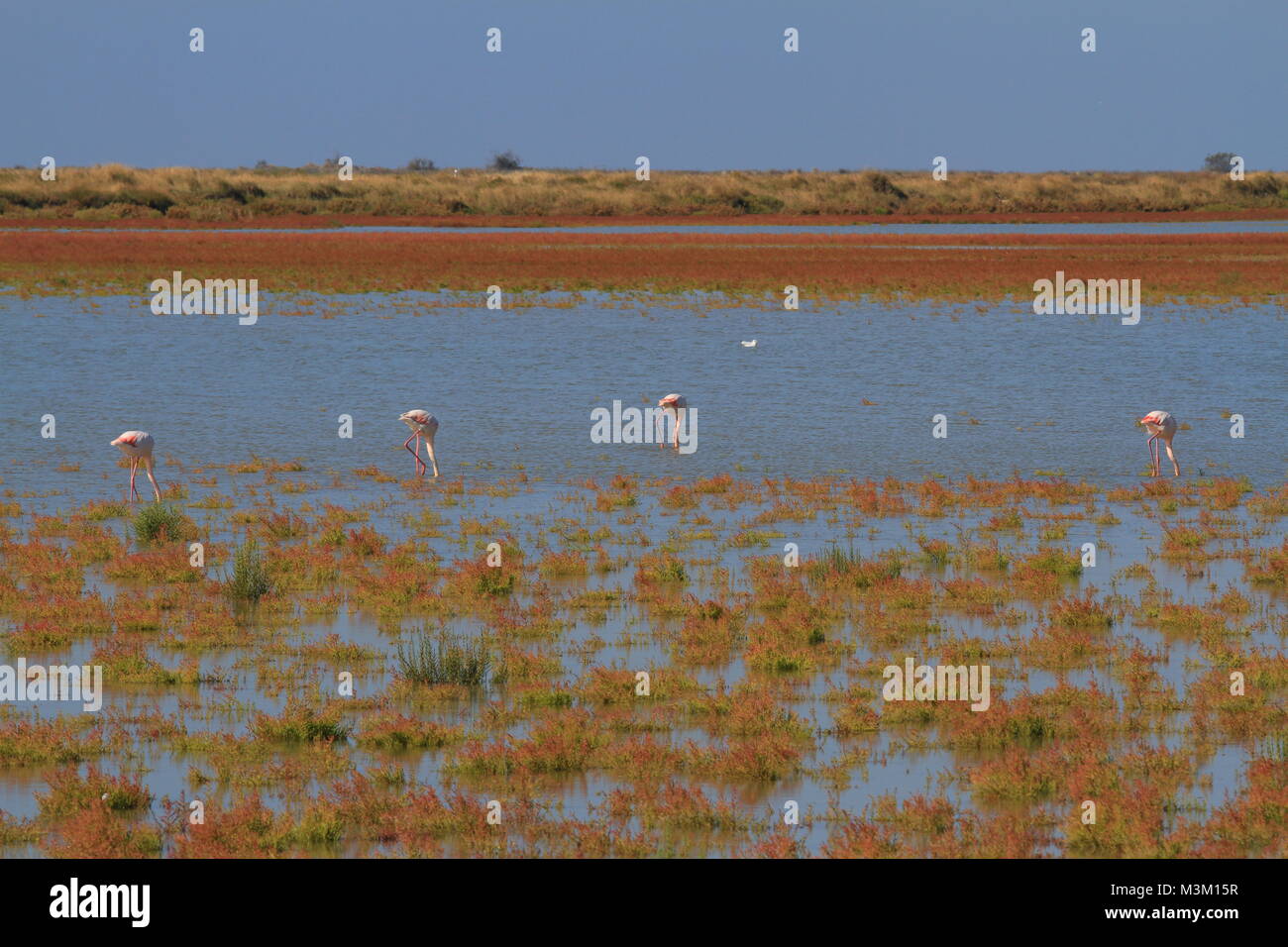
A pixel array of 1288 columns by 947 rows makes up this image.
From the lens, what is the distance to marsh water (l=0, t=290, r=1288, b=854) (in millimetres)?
13539

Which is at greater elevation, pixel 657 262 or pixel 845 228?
pixel 845 228

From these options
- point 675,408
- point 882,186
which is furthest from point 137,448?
point 882,186

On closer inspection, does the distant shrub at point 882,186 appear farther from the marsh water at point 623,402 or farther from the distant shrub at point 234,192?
the marsh water at point 623,402

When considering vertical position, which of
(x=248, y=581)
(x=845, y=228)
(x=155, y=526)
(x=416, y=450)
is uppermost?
(x=845, y=228)

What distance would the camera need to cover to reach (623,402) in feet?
94.4

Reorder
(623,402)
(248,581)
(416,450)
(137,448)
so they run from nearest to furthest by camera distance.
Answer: (248,581), (137,448), (416,450), (623,402)

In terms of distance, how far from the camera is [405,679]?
39.6 feet

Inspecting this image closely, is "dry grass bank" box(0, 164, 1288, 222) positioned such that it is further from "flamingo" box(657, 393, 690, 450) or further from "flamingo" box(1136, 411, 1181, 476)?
"flamingo" box(1136, 411, 1181, 476)

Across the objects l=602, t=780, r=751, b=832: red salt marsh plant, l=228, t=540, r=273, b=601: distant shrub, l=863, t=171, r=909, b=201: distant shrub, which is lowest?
l=602, t=780, r=751, b=832: red salt marsh plant

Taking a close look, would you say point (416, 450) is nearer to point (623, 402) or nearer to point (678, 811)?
point (623, 402)

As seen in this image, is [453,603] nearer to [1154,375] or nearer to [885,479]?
[885,479]

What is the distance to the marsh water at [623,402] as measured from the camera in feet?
44.4

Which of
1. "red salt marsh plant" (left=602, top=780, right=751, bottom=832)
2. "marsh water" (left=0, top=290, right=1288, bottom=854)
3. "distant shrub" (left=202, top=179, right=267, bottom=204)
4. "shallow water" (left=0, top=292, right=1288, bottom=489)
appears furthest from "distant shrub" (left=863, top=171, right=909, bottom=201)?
"red salt marsh plant" (left=602, top=780, right=751, bottom=832)

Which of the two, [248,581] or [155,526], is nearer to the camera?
[248,581]
